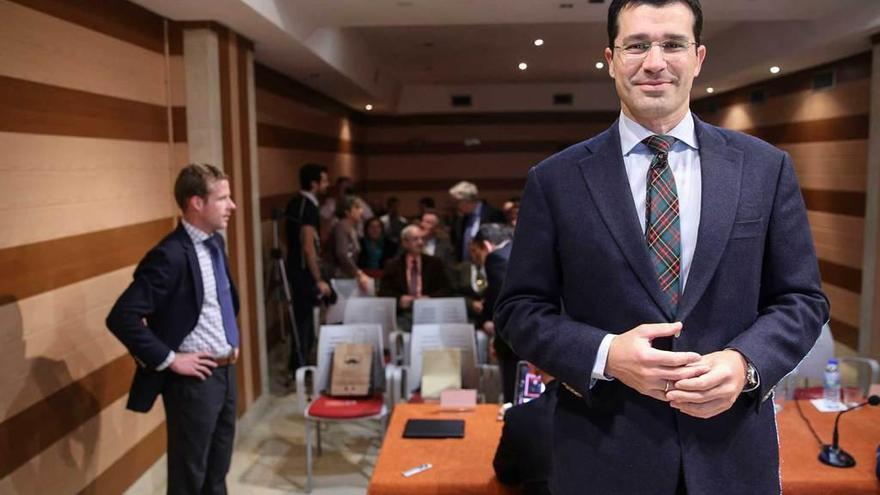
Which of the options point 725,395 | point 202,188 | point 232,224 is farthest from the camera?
point 232,224

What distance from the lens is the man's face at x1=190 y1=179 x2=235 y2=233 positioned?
3367 mm

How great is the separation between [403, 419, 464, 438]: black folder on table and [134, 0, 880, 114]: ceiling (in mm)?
2755

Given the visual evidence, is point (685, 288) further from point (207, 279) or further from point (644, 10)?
point (207, 279)

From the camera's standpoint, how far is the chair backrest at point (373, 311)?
18.3 feet

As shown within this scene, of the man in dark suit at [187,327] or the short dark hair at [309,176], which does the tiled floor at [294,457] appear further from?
the short dark hair at [309,176]

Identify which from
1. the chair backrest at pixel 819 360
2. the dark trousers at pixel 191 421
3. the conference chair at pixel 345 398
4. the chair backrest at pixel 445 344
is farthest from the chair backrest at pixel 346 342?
the chair backrest at pixel 819 360

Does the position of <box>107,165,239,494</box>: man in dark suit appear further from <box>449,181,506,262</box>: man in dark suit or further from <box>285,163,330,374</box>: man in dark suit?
<box>449,181,506,262</box>: man in dark suit

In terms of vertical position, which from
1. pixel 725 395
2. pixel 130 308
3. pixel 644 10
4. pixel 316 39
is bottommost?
pixel 130 308

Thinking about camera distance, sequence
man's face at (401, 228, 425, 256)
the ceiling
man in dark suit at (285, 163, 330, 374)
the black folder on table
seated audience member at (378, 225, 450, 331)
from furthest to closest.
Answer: man in dark suit at (285, 163, 330, 374)
seated audience member at (378, 225, 450, 331)
man's face at (401, 228, 425, 256)
the ceiling
the black folder on table

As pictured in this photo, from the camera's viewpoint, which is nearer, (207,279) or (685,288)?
(685,288)

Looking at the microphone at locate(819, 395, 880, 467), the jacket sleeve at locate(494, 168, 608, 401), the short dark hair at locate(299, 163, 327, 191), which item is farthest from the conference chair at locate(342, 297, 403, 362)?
the jacket sleeve at locate(494, 168, 608, 401)

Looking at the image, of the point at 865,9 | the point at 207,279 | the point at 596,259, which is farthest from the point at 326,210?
the point at 596,259

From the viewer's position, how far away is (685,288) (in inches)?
47.0

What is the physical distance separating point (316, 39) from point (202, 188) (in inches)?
139
